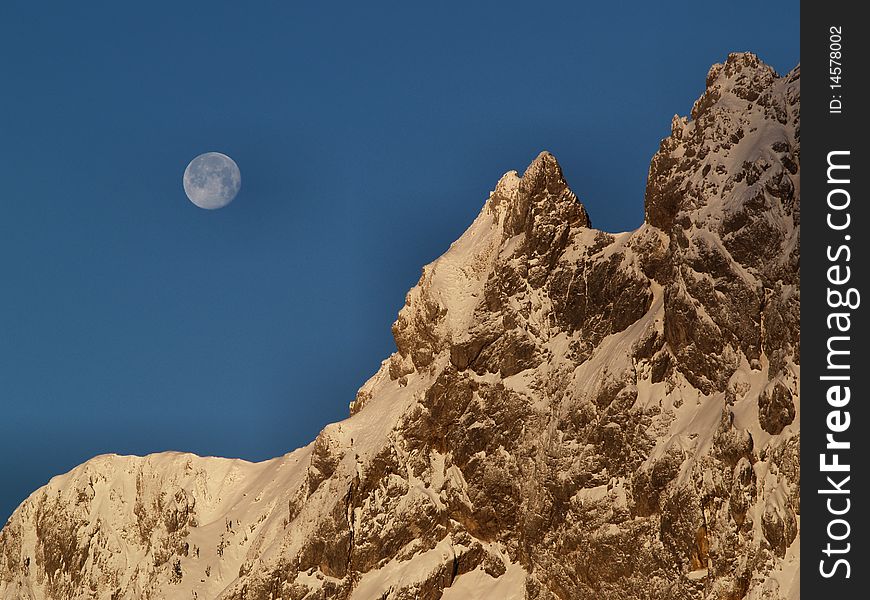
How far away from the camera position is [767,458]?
513 feet

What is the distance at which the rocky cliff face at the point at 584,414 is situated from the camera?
6250 inches

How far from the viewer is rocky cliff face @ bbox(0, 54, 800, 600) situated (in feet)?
521
